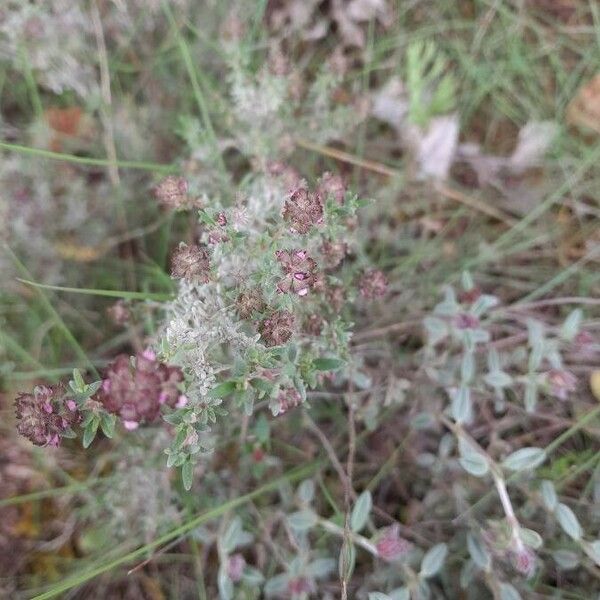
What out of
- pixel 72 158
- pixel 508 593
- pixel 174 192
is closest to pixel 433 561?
pixel 508 593

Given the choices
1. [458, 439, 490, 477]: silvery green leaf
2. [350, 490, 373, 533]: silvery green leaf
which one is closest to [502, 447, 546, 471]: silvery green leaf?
[458, 439, 490, 477]: silvery green leaf

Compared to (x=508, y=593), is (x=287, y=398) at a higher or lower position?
higher

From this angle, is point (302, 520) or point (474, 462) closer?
point (474, 462)

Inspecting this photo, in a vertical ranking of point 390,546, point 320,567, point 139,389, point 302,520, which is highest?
point 139,389

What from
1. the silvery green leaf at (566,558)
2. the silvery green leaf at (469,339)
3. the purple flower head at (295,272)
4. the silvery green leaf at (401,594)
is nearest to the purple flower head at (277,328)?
the purple flower head at (295,272)

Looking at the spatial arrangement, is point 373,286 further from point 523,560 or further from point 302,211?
point 523,560

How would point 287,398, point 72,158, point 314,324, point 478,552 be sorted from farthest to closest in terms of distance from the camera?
1. point 478,552
2. point 72,158
3. point 314,324
4. point 287,398

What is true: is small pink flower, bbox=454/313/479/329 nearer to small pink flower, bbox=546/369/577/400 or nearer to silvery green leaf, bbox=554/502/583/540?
small pink flower, bbox=546/369/577/400
